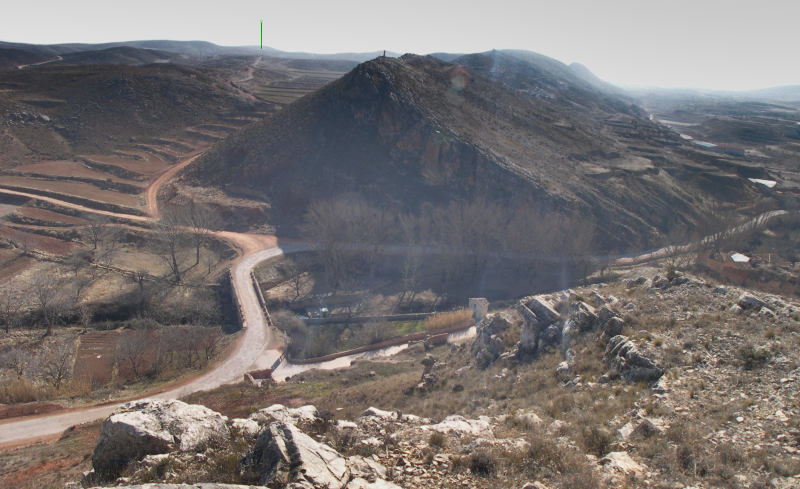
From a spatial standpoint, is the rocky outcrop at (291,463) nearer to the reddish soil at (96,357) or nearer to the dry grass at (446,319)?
the reddish soil at (96,357)

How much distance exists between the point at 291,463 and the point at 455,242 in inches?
1753

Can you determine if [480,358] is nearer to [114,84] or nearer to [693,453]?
[693,453]

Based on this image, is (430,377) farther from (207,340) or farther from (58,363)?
(58,363)

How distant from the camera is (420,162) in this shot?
60562 millimetres

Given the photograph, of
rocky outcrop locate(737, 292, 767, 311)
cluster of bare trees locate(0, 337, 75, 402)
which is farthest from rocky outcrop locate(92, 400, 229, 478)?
rocky outcrop locate(737, 292, 767, 311)

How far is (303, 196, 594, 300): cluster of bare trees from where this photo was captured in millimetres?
49312

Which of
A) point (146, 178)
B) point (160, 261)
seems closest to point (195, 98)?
point (146, 178)

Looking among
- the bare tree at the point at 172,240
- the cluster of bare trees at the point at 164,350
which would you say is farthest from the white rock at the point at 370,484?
the bare tree at the point at 172,240

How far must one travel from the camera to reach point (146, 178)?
63688 mm

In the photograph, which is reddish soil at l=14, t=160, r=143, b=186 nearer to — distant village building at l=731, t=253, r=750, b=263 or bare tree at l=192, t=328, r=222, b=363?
bare tree at l=192, t=328, r=222, b=363

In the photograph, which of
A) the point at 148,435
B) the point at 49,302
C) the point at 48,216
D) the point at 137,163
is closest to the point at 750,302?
the point at 148,435

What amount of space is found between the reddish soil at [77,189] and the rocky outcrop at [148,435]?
5183 centimetres

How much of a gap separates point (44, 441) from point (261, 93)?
104m

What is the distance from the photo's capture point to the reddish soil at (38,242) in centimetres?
4350
